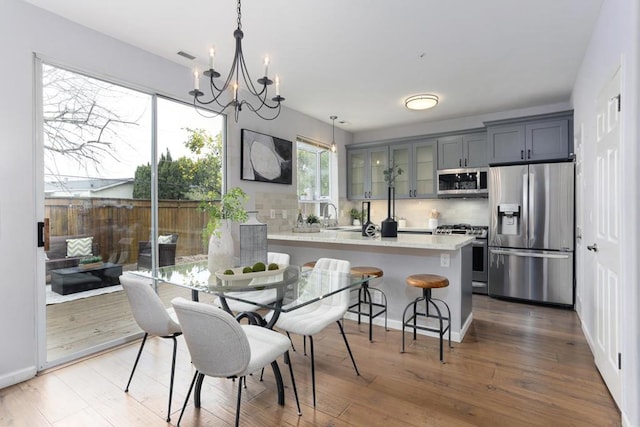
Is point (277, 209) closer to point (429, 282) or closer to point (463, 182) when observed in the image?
point (429, 282)

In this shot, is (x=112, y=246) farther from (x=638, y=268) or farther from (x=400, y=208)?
(x=400, y=208)

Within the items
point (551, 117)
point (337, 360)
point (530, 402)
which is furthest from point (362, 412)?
point (551, 117)

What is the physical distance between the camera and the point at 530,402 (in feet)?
6.93

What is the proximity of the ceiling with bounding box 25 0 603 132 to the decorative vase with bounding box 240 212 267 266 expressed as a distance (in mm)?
1608

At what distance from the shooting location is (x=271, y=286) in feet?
6.78

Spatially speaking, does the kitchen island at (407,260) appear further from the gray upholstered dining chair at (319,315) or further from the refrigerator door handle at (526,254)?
the refrigerator door handle at (526,254)

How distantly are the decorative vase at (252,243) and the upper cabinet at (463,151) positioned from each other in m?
3.86

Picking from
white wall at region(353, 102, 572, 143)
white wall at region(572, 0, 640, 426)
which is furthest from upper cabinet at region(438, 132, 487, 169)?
white wall at region(572, 0, 640, 426)

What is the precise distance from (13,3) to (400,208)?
216 inches

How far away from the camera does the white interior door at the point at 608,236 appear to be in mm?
2018

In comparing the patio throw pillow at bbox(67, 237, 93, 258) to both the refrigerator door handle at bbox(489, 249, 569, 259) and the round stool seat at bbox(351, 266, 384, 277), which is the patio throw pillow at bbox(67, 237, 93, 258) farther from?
the refrigerator door handle at bbox(489, 249, 569, 259)

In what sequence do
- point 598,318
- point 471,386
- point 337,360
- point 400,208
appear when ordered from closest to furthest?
point 471,386 < point 598,318 < point 337,360 < point 400,208

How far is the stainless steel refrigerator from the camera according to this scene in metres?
4.08

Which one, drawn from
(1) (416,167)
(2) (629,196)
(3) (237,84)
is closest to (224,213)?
(3) (237,84)
